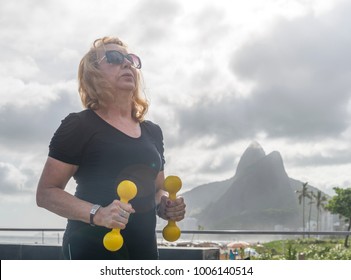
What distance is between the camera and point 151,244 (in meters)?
1.82

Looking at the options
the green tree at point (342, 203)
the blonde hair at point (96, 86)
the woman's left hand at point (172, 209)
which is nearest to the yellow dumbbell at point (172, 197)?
the woman's left hand at point (172, 209)

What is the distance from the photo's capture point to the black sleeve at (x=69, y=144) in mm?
1685

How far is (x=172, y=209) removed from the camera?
1877mm

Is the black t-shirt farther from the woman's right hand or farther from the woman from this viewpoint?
the woman's right hand

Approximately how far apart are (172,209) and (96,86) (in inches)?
21.2

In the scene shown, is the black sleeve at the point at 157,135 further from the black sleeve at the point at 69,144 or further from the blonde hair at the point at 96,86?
the black sleeve at the point at 69,144

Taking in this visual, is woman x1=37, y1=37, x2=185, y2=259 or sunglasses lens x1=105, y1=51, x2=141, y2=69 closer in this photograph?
woman x1=37, y1=37, x2=185, y2=259

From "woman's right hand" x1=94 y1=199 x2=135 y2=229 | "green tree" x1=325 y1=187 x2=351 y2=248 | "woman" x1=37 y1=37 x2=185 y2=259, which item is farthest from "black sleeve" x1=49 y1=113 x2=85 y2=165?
"green tree" x1=325 y1=187 x2=351 y2=248

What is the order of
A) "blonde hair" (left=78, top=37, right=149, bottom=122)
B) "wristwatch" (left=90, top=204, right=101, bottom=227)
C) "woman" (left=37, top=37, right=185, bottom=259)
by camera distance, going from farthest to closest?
"blonde hair" (left=78, top=37, right=149, bottom=122) → "woman" (left=37, top=37, right=185, bottom=259) → "wristwatch" (left=90, top=204, right=101, bottom=227)

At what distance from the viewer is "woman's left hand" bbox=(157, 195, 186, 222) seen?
73.7 inches

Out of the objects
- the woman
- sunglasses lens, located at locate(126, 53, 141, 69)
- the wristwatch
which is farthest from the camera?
sunglasses lens, located at locate(126, 53, 141, 69)

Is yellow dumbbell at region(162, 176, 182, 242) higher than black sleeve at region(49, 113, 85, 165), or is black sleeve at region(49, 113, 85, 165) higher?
black sleeve at region(49, 113, 85, 165)
